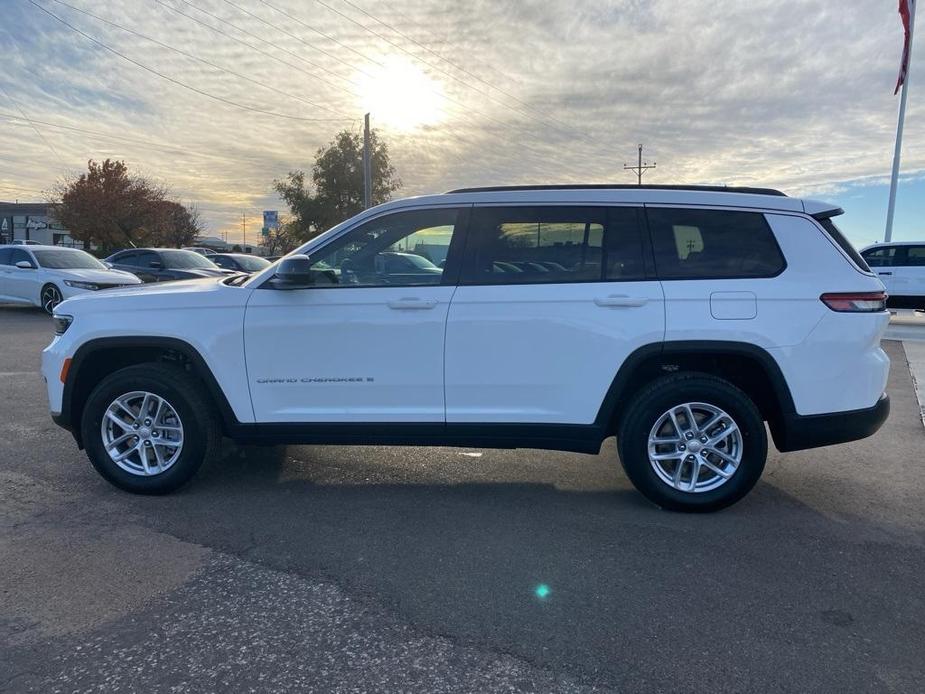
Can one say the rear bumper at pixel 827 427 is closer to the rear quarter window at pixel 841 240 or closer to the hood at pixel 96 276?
the rear quarter window at pixel 841 240

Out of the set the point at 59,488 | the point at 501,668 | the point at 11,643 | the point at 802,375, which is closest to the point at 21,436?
the point at 59,488

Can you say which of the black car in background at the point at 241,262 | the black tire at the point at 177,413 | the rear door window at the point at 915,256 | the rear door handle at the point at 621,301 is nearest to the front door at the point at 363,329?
the black tire at the point at 177,413

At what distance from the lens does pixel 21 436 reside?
5605mm

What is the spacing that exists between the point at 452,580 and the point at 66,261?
586 inches

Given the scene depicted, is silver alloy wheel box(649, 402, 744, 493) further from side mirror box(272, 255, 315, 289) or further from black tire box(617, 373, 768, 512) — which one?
side mirror box(272, 255, 315, 289)

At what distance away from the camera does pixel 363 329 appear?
4.11 metres

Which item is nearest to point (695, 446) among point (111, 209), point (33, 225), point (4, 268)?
point (4, 268)

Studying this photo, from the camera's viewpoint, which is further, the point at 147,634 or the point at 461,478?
the point at 461,478

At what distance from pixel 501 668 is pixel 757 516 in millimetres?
2256

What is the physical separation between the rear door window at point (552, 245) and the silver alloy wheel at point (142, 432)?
6.97 feet

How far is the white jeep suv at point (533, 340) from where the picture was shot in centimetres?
395

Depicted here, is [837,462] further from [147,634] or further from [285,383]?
[147,634]

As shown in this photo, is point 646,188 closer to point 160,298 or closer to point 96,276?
point 160,298

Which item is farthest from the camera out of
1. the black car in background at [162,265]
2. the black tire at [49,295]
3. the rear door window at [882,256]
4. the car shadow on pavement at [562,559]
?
the black car in background at [162,265]
